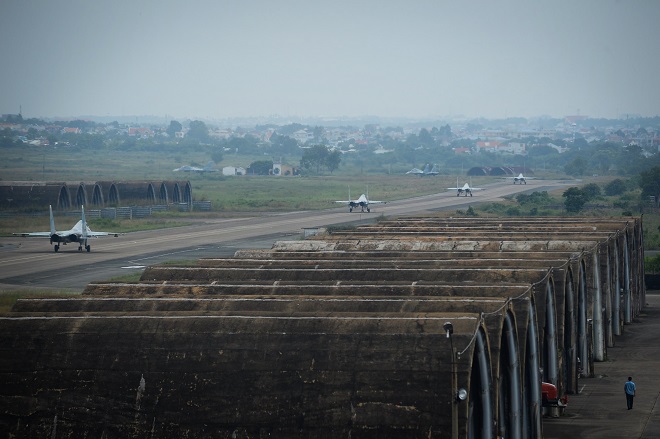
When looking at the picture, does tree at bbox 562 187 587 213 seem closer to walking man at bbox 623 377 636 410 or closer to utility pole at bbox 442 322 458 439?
walking man at bbox 623 377 636 410

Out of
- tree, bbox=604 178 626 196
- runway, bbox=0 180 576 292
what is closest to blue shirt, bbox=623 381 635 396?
runway, bbox=0 180 576 292

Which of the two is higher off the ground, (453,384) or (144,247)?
(453,384)

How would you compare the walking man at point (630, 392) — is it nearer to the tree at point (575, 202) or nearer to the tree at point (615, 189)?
the tree at point (575, 202)

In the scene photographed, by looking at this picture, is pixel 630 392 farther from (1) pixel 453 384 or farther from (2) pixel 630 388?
(1) pixel 453 384

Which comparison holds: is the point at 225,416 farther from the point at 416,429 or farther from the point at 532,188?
the point at 532,188

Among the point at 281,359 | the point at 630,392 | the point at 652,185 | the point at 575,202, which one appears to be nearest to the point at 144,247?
the point at 630,392

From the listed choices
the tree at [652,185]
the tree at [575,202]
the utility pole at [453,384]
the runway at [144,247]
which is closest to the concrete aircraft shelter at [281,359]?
the utility pole at [453,384]
